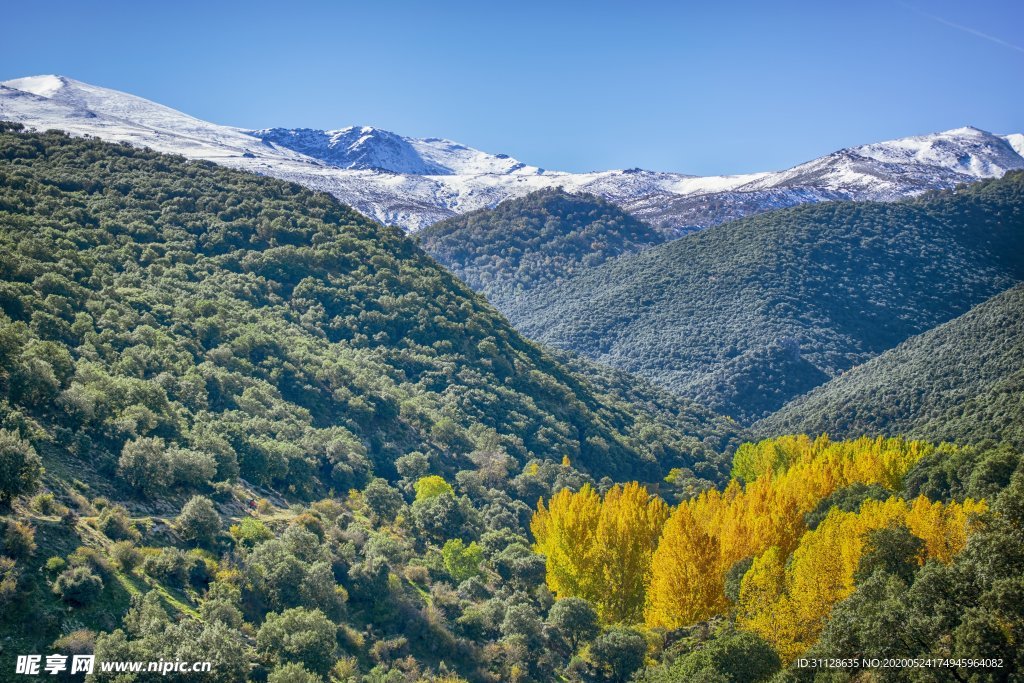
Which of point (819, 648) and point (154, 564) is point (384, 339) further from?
point (819, 648)

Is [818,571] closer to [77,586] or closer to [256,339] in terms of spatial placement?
[77,586]

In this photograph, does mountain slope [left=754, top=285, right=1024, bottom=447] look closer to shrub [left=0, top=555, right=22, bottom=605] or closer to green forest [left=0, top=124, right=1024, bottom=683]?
green forest [left=0, top=124, right=1024, bottom=683]

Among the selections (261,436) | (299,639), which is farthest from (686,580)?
(261,436)

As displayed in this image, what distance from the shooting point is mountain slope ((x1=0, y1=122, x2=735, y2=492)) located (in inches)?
2329

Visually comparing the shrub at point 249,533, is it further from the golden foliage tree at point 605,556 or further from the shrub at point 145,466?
the golden foliage tree at point 605,556

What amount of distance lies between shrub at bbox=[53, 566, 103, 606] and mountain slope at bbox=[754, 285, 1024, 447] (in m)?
82.5

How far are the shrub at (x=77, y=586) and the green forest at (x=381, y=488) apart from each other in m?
0.09

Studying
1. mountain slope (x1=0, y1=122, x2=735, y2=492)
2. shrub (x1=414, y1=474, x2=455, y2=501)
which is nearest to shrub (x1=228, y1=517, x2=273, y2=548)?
mountain slope (x1=0, y1=122, x2=735, y2=492)

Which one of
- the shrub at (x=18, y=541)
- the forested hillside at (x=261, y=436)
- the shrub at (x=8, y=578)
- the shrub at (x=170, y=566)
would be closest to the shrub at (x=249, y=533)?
the forested hillside at (x=261, y=436)

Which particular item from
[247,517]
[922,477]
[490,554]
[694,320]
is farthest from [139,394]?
[694,320]

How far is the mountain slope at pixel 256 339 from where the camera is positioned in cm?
5916

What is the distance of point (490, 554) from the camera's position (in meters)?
65.8

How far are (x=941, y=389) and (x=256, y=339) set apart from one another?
305 feet

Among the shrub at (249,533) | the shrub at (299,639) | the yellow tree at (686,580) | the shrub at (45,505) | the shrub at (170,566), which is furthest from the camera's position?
the yellow tree at (686,580)
